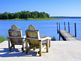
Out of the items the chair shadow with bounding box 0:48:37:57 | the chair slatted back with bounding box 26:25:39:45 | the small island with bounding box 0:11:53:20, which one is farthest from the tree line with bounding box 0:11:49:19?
the chair slatted back with bounding box 26:25:39:45

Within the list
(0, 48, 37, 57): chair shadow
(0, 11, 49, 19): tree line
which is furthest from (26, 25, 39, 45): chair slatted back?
(0, 11, 49, 19): tree line

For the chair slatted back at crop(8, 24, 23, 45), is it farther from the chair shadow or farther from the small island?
the small island

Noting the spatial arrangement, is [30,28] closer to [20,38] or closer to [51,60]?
[20,38]

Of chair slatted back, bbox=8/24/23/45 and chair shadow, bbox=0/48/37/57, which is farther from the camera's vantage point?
chair slatted back, bbox=8/24/23/45

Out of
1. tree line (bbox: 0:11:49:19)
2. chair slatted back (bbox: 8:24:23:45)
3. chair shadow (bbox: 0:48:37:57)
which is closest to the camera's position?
chair shadow (bbox: 0:48:37:57)

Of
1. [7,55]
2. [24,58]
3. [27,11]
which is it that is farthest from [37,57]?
[27,11]

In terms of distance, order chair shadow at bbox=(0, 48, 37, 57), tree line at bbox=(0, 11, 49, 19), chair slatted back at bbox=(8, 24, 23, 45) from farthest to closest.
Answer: tree line at bbox=(0, 11, 49, 19), chair slatted back at bbox=(8, 24, 23, 45), chair shadow at bbox=(0, 48, 37, 57)

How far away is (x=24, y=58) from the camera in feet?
22.6

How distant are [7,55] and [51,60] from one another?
4.32 feet

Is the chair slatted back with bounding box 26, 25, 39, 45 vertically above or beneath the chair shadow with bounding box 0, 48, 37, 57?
above

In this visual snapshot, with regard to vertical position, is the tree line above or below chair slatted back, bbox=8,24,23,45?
below

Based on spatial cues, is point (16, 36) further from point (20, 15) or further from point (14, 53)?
point (20, 15)

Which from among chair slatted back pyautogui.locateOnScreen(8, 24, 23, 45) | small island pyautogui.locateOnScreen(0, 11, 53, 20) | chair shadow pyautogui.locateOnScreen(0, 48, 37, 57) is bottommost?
small island pyautogui.locateOnScreen(0, 11, 53, 20)

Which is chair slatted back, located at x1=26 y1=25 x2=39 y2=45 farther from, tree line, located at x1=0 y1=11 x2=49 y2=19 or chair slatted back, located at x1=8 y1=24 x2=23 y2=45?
tree line, located at x1=0 y1=11 x2=49 y2=19
